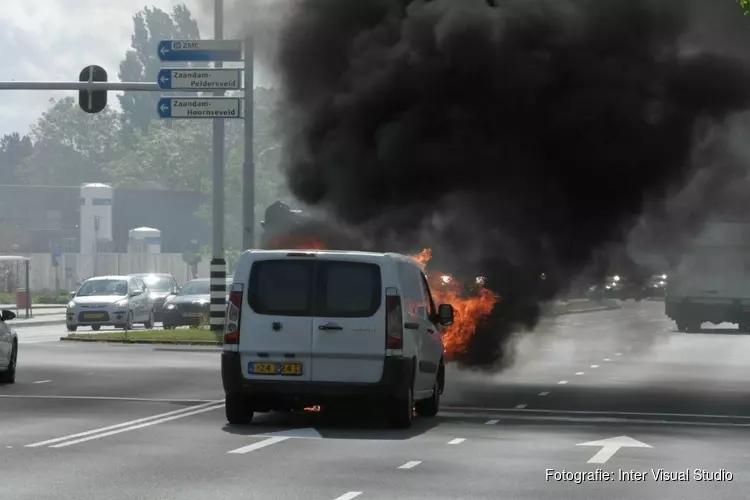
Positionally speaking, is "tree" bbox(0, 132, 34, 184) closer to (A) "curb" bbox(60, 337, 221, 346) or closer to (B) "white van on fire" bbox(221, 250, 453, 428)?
(A) "curb" bbox(60, 337, 221, 346)

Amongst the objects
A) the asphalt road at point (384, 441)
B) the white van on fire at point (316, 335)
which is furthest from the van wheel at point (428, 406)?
the white van on fire at point (316, 335)

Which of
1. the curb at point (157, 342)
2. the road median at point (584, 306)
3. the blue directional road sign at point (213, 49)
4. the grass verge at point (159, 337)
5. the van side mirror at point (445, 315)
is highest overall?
the blue directional road sign at point (213, 49)

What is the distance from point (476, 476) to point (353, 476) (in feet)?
3.04

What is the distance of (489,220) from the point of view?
94.6ft

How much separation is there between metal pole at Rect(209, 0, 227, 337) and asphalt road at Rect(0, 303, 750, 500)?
8.22 metres

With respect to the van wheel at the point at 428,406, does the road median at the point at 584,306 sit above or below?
below

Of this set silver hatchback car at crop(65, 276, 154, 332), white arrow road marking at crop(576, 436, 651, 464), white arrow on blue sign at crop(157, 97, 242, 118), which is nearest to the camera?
white arrow road marking at crop(576, 436, 651, 464)

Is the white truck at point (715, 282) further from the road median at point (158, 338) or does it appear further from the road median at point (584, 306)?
the road median at point (158, 338)

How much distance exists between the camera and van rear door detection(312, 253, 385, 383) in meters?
16.6

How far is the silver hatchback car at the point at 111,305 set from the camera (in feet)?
144

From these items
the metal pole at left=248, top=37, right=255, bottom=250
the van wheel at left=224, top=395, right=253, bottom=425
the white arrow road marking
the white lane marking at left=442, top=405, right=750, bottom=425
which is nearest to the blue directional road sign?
the metal pole at left=248, top=37, right=255, bottom=250

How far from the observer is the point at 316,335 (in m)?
16.7

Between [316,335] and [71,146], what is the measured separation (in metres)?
160

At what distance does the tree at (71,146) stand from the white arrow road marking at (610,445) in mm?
154883
